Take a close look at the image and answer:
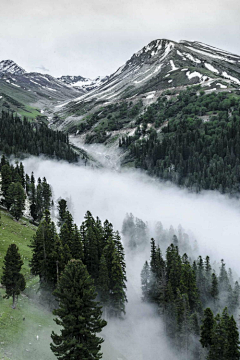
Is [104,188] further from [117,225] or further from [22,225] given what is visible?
[22,225]

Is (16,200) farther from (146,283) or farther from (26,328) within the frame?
(26,328)

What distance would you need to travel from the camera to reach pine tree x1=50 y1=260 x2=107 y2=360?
109ft

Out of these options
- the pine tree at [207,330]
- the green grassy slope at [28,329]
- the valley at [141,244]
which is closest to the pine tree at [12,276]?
the green grassy slope at [28,329]

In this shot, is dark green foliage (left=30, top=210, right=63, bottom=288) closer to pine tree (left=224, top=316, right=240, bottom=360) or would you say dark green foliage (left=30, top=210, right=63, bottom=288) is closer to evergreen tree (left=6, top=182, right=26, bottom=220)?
pine tree (left=224, top=316, right=240, bottom=360)

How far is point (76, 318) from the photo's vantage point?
3400cm

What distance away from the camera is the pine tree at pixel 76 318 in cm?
3319

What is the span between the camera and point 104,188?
17962cm

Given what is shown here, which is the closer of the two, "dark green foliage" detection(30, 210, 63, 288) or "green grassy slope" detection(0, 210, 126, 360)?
"green grassy slope" detection(0, 210, 126, 360)

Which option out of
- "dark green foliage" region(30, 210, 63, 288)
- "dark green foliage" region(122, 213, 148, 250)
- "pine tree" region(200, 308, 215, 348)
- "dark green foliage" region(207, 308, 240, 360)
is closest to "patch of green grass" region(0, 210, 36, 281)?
"dark green foliage" region(30, 210, 63, 288)


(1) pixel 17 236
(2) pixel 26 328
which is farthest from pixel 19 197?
(2) pixel 26 328

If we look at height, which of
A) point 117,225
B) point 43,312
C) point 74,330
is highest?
point 74,330

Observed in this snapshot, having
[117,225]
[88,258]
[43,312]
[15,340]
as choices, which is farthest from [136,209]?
[15,340]

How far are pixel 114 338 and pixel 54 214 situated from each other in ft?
252

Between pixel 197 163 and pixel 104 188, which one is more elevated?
pixel 197 163
